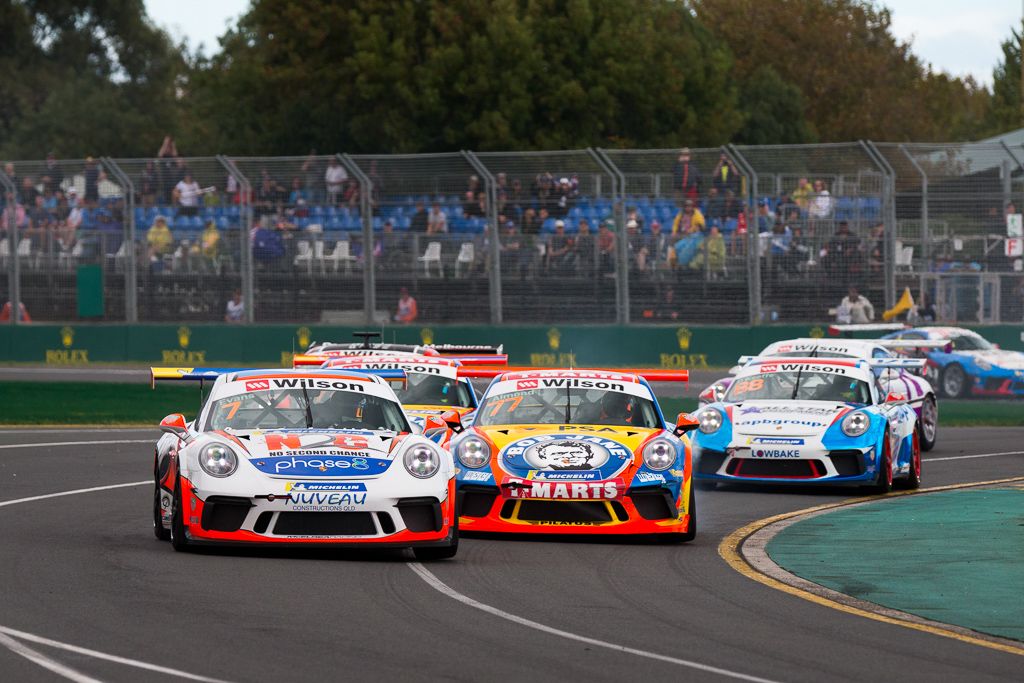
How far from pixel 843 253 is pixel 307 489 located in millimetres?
19859

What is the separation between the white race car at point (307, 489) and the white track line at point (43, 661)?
8.80ft

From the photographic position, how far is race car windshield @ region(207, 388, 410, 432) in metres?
11.5

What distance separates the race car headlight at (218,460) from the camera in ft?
34.3

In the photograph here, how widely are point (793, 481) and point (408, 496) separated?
218 inches

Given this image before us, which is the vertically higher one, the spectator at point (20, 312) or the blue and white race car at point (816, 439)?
the spectator at point (20, 312)

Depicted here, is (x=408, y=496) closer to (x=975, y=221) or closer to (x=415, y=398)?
(x=415, y=398)

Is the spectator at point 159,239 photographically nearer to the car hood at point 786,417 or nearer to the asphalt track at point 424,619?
the car hood at point 786,417

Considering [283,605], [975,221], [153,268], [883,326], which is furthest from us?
[153,268]

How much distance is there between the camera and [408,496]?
34.1 ft

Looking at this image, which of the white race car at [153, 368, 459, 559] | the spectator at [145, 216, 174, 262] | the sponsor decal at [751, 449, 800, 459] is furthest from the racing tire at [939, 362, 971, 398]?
the white race car at [153, 368, 459, 559]

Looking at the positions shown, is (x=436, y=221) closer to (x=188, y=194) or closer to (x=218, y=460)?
(x=188, y=194)

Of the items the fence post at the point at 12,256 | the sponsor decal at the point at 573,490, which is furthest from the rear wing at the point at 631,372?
the fence post at the point at 12,256

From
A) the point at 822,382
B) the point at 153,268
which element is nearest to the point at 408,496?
the point at 822,382

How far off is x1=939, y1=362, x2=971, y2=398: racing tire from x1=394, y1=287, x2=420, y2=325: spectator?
29.4ft
